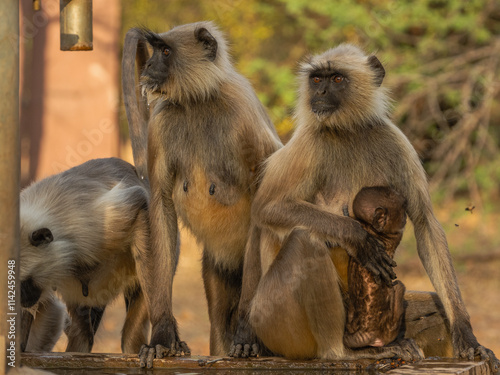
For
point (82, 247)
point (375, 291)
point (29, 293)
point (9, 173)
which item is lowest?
point (29, 293)

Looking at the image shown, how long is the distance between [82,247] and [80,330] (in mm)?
645

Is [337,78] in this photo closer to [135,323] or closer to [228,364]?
[228,364]

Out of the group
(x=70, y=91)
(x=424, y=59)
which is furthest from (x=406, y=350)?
(x=424, y=59)

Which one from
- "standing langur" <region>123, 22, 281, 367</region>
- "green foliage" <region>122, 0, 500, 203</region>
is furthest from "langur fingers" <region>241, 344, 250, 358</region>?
"green foliage" <region>122, 0, 500, 203</region>

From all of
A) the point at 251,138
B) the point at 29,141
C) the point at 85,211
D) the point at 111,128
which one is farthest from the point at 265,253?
the point at 29,141

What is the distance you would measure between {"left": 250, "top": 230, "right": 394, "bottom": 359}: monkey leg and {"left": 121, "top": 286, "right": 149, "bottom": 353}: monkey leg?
3.38 ft

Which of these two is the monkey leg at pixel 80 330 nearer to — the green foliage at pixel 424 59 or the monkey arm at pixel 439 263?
the monkey arm at pixel 439 263

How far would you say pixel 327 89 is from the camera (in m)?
3.59

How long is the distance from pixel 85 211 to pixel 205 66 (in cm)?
97

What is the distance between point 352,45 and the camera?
3.92 meters

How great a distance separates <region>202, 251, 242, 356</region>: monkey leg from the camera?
4.15m

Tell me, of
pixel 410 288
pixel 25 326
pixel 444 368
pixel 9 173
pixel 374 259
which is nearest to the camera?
pixel 9 173

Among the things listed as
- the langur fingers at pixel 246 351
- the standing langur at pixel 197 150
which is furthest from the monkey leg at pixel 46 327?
the langur fingers at pixel 246 351

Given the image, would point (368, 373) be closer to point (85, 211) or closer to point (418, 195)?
point (418, 195)
